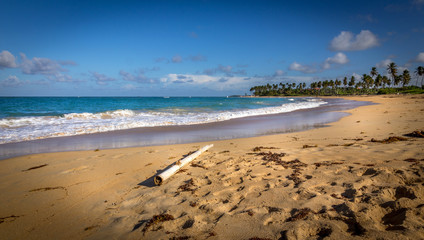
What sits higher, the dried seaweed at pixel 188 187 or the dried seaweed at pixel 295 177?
the dried seaweed at pixel 295 177

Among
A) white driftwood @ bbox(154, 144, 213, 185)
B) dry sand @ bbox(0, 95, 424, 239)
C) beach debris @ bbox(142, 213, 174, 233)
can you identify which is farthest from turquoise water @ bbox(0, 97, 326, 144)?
beach debris @ bbox(142, 213, 174, 233)

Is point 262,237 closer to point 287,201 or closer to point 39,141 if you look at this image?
point 287,201

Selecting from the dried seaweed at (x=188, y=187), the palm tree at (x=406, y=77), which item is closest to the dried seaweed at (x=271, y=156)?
the dried seaweed at (x=188, y=187)

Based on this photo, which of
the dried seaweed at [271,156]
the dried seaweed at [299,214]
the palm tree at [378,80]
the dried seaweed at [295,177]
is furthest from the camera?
the palm tree at [378,80]

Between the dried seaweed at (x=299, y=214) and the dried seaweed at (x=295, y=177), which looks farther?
the dried seaweed at (x=295, y=177)

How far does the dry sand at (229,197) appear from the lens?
104 inches

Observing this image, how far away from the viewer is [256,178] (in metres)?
4.27

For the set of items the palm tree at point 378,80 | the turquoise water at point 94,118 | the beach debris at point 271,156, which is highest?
the palm tree at point 378,80

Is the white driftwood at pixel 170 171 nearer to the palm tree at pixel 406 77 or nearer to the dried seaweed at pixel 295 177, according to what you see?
the dried seaweed at pixel 295 177

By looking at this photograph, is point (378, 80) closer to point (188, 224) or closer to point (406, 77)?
point (406, 77)

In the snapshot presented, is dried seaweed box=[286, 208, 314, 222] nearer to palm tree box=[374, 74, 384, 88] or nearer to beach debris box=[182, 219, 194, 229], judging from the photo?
beach debris box=[182, 219, 194, 229]

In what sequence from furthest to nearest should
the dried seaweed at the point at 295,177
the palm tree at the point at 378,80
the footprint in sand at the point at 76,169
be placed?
1. the palm tree at the point at 378,80
2. the footprint in sand at the point at 76,169
3. the dried seaweed at the point at 295,177

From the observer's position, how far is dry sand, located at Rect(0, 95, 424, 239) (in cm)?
263

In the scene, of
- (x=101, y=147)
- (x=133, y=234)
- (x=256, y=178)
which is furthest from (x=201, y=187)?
(x=101, y=147)
